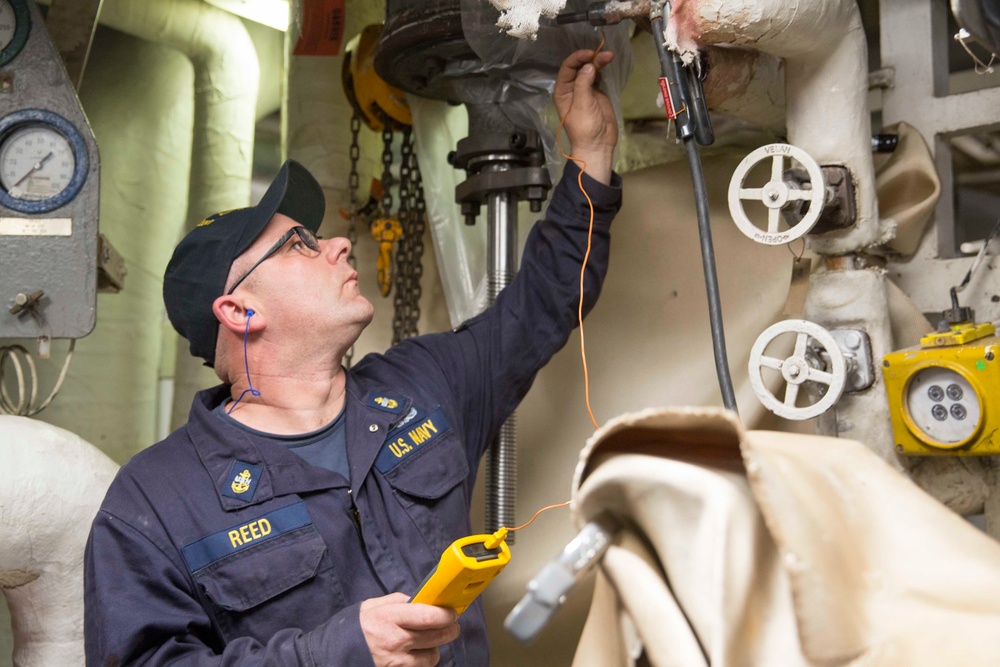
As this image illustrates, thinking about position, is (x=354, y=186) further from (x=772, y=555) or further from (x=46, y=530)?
(x=772, y=555)

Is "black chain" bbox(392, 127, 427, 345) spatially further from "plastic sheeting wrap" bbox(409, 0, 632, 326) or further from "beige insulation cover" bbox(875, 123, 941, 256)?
"beige insulation cover" bbox(875, 123, 941, 256)

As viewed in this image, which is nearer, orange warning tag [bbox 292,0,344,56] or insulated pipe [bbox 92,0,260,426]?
orange warning tag [bbox 292,0,344,56]

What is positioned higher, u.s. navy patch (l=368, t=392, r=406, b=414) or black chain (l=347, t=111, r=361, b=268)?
black chain (l=347, t=111, r=361, b=268)

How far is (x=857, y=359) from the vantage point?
1281mm

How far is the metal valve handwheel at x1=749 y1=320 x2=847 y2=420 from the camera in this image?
119 centimetres

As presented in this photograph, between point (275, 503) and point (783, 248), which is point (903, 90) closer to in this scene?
point (783, 248)

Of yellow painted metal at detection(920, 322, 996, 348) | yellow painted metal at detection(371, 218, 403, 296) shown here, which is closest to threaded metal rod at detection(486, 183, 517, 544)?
yellow painted metal at detection(371, 218, 403, 296)

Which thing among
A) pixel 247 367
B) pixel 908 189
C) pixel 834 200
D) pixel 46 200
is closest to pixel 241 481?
pixel 247 367

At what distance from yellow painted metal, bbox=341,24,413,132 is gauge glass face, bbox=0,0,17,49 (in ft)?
2.15

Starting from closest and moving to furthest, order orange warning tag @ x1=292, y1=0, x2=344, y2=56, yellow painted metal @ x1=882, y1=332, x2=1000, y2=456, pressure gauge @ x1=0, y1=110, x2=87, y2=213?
yellow painted metal @ x1=882, y1=332, x2=1000, y2=456
pressure gauge @ x1=0, y1=110, x2=87, y2=213
orange warning tag @ x1=292, y1=0, x2=344, y2=56

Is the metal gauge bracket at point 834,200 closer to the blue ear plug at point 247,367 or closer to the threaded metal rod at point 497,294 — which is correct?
the threaded metal rod at point 497,294

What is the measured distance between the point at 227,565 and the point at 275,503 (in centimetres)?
10

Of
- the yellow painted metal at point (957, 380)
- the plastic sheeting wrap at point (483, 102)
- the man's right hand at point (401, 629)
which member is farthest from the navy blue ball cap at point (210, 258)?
the yellow painted metal at point (957, 380)

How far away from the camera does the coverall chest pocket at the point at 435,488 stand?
1.38m
